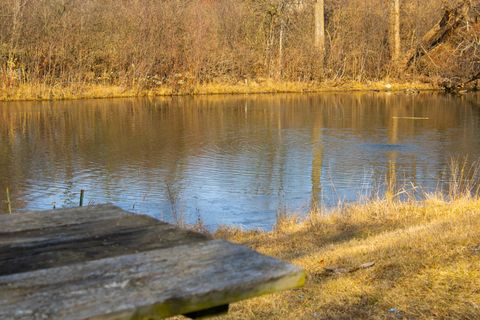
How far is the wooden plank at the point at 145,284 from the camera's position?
1503 mm

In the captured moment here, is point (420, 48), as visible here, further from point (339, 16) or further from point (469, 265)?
point (469, 265)

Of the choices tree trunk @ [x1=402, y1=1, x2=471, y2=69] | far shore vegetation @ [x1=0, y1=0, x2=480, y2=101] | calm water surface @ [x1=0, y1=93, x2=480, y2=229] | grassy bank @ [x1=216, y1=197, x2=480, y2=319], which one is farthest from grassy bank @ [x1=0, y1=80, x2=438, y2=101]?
grassy bank @ [x1=216, y1=197, x2=480, y2=319]

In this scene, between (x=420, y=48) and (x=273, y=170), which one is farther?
(x=420, y=48)

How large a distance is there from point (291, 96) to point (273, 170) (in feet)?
62.1

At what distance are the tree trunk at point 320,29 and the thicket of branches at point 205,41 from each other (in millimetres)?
262

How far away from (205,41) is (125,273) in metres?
32.1

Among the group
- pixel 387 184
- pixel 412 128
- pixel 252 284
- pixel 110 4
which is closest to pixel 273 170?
pixel 387 184

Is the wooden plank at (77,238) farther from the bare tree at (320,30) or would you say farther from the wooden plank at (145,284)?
the bare tree at (320,30)

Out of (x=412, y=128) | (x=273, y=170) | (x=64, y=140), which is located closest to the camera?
(x=273, y=170)

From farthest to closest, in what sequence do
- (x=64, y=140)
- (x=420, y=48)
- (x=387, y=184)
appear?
(x=420, y=48) < (x=64, y=140) < (x=387, y=184)

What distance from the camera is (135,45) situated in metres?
32.1

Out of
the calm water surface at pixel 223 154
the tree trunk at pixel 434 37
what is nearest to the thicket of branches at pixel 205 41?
the tree trunk at pixel 434 37

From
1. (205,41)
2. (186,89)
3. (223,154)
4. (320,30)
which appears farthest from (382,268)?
(320,30)

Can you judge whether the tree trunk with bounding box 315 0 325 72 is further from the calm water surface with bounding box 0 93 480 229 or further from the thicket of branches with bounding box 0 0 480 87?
the calm water surface with bounding box 0 93 480 229
